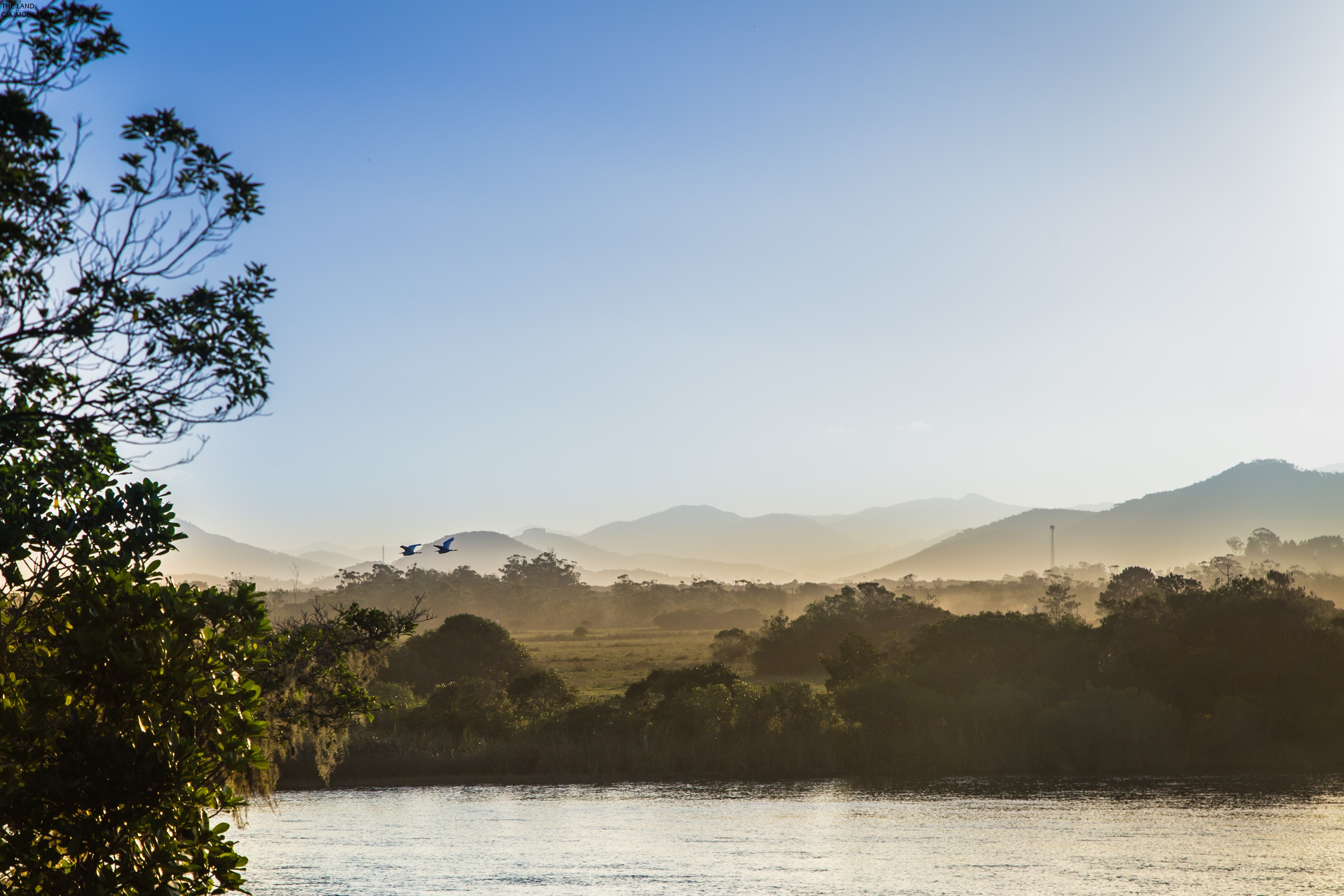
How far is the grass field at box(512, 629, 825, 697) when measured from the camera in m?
62.7

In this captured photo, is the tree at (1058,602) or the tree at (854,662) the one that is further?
the tree at (1058,602)

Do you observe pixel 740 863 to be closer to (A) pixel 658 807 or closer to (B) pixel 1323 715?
(A) pixel 658 807

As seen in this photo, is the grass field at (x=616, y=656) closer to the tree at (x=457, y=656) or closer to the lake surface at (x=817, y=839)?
the tree at (x=457, y=656)

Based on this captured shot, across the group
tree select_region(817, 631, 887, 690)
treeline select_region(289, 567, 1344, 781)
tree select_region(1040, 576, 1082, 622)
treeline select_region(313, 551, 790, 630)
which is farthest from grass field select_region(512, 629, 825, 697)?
treeline select_region(313, 551, 790, 630)

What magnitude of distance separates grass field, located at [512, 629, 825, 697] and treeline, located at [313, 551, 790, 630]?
27.3m

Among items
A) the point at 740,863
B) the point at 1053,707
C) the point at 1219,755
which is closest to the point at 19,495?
the point at 740,863

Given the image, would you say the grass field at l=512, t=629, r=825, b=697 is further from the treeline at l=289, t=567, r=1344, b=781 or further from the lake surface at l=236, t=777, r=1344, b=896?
the lake surface at l=236, t=777, r=1344, b=896

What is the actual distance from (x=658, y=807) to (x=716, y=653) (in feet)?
135

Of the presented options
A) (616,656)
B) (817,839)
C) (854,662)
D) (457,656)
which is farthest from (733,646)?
(817,839)

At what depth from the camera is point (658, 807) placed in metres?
34.5

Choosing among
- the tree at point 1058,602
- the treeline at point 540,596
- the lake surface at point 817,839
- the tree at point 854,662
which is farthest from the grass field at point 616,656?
the treeline at point 540,596

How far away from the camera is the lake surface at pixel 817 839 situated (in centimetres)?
2503

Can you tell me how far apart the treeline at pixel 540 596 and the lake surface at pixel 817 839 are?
98.3 meters

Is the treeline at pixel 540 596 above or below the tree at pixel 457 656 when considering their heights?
above
